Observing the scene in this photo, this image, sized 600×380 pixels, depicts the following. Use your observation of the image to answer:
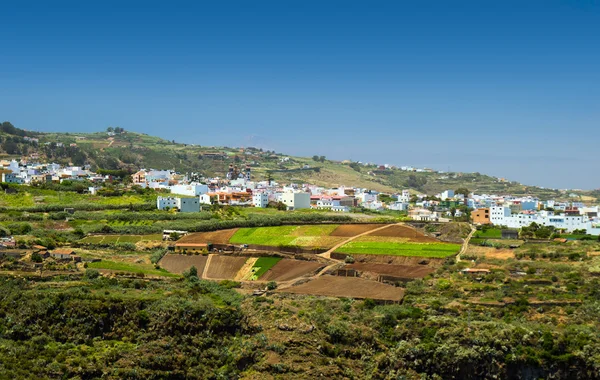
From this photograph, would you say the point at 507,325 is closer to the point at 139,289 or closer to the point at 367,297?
the point at 367,297

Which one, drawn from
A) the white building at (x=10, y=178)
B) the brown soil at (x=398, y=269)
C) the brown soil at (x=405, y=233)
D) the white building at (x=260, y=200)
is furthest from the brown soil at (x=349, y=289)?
the white building at (x=10, y=178)

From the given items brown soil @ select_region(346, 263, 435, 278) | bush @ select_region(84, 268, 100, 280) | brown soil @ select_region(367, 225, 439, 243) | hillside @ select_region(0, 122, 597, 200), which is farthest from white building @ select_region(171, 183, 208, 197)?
bush @ select_region(84, 268, 100, 280)

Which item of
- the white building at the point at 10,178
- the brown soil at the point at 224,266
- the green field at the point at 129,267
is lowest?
the brown soil at the point at 224,266

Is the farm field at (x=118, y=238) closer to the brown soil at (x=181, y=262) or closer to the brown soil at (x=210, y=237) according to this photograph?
the brown soil at (x=210, y=237)

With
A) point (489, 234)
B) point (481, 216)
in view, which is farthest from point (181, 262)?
point (481, 216)

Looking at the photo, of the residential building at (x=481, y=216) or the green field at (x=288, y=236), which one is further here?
the residential building at (x=481, y=216)

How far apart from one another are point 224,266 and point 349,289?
39.7 feet

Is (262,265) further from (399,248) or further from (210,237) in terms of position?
(210,237)

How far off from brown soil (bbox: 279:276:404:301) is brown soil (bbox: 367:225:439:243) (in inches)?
554

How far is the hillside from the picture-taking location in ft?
453

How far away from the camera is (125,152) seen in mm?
157500

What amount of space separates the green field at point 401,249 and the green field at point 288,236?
3.02 m

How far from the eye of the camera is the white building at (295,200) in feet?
296

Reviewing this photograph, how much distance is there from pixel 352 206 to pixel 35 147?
72.5 m
